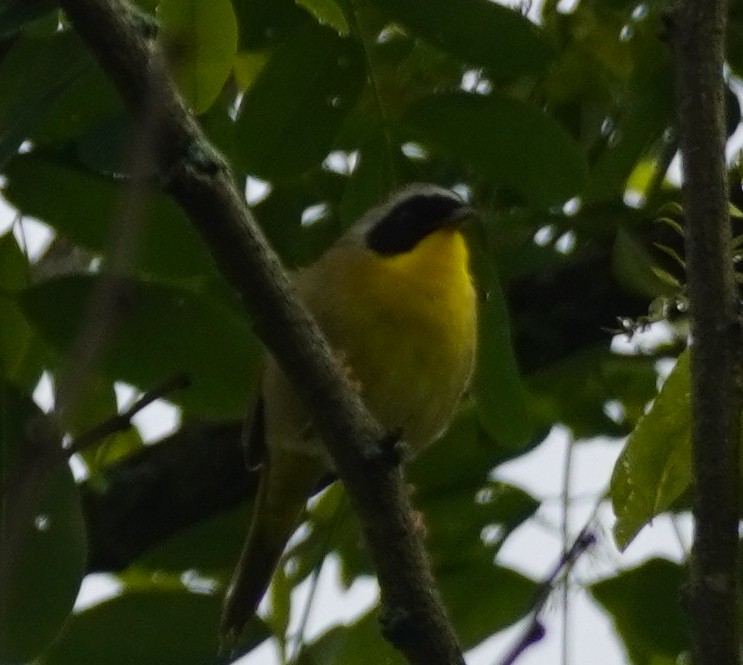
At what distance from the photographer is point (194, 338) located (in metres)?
2.41

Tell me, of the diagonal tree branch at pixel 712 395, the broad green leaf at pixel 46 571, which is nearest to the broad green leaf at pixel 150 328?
the broad green leaf at pixel 46 571

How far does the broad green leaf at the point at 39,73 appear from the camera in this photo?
2.16 meters

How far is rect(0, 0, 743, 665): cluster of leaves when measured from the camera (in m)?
2.19

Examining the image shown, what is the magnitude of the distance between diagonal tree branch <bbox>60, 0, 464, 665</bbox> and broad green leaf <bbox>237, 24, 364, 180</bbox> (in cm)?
71

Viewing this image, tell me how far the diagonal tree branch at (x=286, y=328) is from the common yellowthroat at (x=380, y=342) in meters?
0.78

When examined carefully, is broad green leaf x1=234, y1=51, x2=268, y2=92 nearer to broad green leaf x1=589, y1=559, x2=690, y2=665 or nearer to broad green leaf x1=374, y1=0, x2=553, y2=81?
broad green leaf x1=374, y1=0, x2=553, y2=81

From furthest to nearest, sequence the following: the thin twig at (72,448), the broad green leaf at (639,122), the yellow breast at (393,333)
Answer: the yellow breast at (393,333) → the broad green leaf at (639,122) → the thin twig at (72,448)

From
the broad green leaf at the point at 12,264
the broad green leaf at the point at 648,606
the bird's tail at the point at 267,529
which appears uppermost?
Answer: the broad green leaf at the point at 12,264

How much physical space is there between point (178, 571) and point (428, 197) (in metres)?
0.88

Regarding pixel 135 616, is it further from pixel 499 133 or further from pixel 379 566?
pixel 499 133

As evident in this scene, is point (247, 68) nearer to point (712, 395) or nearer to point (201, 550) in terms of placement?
point (201, 550)

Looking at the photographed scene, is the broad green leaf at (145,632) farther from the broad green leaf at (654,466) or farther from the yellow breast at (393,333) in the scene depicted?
the broad green leaf at (654,466)

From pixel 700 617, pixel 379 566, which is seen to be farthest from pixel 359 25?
pixel 700 617

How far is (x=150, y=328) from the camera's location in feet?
7.89
